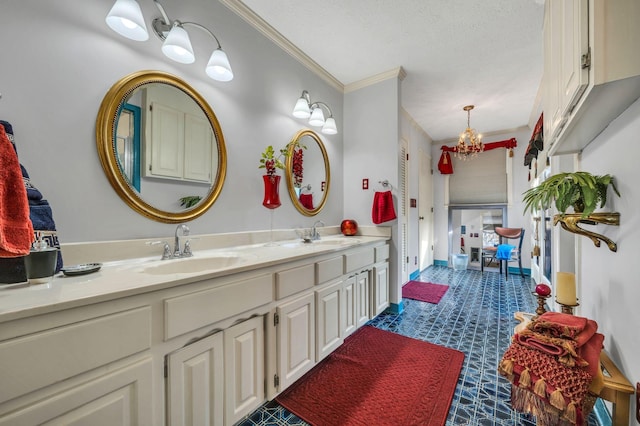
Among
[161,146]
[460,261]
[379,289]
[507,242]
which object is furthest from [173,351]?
[507,242]

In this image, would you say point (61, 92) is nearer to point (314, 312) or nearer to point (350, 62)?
point (314, 312)

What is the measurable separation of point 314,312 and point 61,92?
1738mm

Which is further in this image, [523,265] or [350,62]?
[523,265]

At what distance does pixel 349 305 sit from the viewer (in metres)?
2.03

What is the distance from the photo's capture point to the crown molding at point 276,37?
1867 mm

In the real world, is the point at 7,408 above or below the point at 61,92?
below

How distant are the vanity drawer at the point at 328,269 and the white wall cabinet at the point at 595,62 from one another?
1.41 m

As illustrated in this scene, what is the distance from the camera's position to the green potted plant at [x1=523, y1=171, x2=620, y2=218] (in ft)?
3.39

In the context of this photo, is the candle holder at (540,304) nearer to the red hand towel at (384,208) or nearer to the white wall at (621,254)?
the white wall at (621,254)

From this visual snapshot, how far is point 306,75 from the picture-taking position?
257 centimetres

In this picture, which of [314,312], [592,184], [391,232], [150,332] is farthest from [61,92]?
[391,232]

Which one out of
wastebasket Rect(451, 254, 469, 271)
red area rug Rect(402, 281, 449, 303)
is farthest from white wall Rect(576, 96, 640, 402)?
wastebasket Rect(451, 254, 469, 271)

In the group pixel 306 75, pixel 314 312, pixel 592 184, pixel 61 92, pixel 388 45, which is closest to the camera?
pixel 592 184

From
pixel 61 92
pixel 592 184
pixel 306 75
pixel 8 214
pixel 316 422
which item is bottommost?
pixel 316 422
